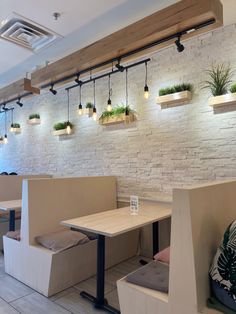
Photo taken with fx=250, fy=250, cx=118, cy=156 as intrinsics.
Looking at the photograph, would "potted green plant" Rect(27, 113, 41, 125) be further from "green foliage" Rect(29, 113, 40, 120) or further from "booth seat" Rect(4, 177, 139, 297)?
"booth seat" Rect(4, 177, 139, 297)

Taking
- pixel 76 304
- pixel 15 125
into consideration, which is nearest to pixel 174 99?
pixel 76 304

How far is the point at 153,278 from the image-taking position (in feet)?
6.73

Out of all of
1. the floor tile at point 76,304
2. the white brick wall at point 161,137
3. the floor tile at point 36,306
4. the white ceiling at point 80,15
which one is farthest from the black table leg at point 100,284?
the white ceiling at point 80,15

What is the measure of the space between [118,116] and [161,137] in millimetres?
819

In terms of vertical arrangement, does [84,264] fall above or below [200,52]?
below

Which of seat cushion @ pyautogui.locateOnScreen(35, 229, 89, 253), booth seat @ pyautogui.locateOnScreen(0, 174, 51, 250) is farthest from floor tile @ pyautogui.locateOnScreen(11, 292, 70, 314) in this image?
booth seat @ pyautogui.locateOnScreen(0, 174, 51, 250)

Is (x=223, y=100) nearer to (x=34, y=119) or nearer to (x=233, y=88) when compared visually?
(x=233, y=88)

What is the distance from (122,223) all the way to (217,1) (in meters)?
2.34

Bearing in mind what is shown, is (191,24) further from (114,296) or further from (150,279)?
(114,296)

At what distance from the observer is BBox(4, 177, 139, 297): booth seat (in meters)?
2.75

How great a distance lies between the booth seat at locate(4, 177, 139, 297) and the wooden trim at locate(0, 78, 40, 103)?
7.13 feet

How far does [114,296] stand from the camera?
107 inches

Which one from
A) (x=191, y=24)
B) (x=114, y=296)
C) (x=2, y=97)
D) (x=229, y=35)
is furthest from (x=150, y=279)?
(x=2, y=97)

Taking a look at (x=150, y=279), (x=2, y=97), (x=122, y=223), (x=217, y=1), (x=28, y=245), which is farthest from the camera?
(x=2, y=97)
